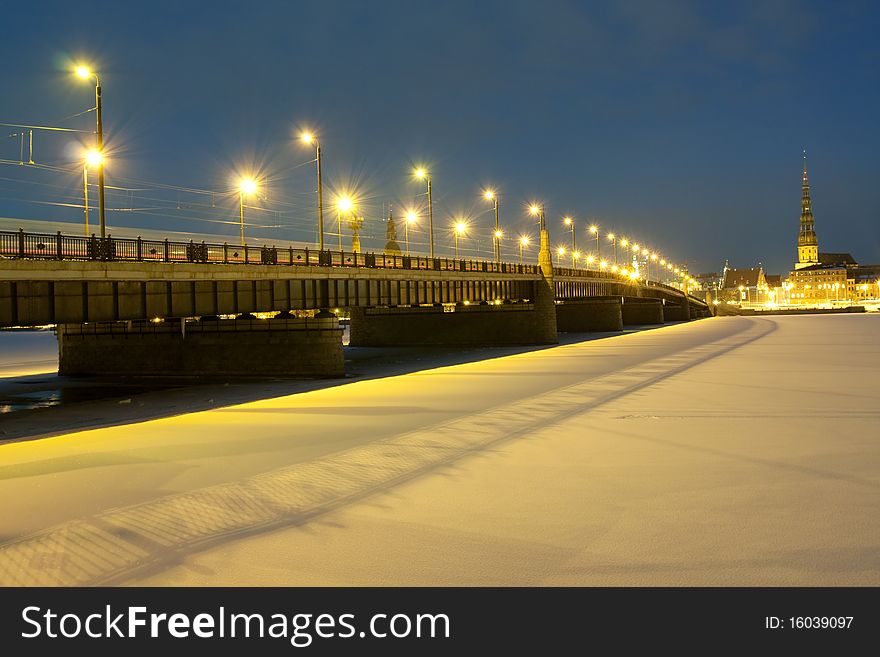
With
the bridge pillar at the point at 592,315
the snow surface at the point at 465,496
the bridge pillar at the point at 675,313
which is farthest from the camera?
the bridge pillar at the point at 675,313

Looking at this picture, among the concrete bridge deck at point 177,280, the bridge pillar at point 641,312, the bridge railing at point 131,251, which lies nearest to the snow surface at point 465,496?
the concrete bridge deck at point 177,280

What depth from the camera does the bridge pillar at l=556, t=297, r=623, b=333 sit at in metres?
90.9

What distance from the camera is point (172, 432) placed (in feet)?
67.0

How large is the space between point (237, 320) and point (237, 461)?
27744mm

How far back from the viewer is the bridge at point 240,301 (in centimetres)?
2677

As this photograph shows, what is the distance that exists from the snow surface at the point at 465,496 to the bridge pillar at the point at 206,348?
1626cm

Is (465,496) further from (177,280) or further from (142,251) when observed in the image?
(142,251)

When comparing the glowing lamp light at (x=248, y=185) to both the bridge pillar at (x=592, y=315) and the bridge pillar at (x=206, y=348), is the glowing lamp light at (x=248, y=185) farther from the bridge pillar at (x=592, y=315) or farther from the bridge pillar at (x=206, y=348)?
the bridge pillar at (x=592, y=315)

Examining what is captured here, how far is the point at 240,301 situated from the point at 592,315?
6186cm

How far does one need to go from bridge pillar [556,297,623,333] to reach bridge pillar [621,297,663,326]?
26203 mm

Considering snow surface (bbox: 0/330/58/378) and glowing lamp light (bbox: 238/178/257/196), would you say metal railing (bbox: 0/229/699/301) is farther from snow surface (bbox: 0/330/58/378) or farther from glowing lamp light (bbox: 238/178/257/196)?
snow surface (bbox: 0/330/58/378)
